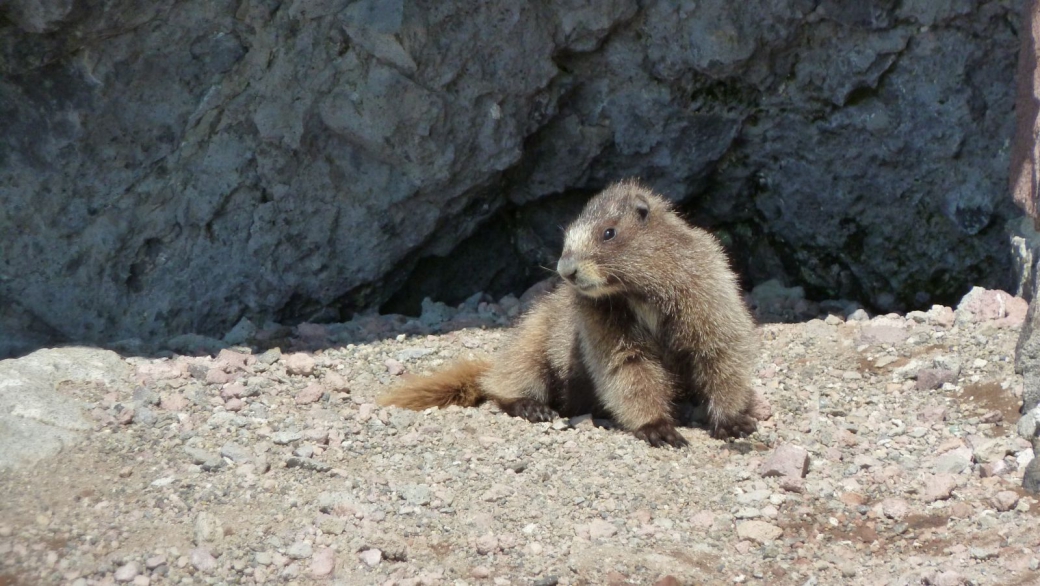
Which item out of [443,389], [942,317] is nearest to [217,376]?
[443,389]

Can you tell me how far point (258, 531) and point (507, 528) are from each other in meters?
0.93


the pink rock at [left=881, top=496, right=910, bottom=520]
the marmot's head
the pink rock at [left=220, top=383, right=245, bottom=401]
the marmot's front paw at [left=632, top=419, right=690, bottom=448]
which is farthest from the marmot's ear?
the pink rock at [left=220, top=383, right=245, bottom=401]

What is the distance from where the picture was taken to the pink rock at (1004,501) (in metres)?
4.13

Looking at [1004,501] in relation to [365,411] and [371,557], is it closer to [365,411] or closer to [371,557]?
[371,557]

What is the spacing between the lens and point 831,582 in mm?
3857

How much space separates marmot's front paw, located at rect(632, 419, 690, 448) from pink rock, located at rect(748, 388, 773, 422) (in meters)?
0.45

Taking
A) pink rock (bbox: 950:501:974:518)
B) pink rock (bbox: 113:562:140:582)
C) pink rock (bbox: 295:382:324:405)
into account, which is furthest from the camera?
pink rock (bbox: 295:382:324:405)

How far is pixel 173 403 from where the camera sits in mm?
5066

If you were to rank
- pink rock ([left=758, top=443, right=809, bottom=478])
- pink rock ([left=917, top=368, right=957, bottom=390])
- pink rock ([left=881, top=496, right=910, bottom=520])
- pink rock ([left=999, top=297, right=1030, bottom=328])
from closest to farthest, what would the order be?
pink rock ([left=881, top=496, right=910, bottom=520]) → pink rock ([left=758, top=443, right=809, bottom=478]) → pink rock ([left=917, top=368, right=957, bottom=390]) → pink rock ([left=999, top=297, right=1030, bottom=328])

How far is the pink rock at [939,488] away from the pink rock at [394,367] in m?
2.90

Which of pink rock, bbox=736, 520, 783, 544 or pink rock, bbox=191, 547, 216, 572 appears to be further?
pink rock, bbox=736, 520, 783, 544

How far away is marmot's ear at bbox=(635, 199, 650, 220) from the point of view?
5480 millimetres

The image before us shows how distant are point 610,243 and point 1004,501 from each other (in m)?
2.11

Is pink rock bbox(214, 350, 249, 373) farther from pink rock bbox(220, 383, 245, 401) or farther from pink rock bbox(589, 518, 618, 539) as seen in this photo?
pink rock bbox(589, 518, 618, 539)
